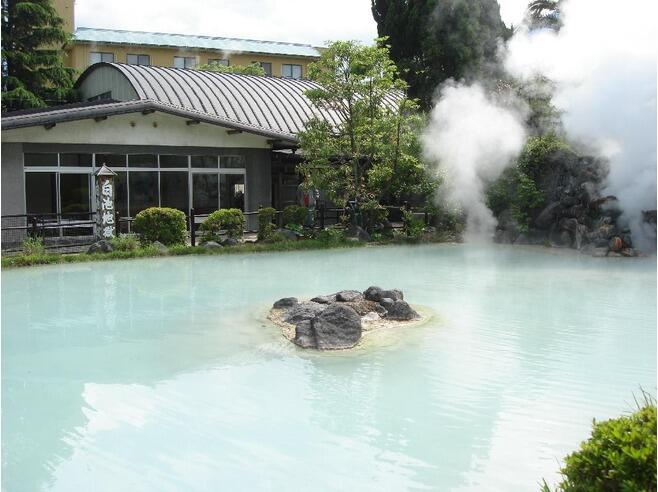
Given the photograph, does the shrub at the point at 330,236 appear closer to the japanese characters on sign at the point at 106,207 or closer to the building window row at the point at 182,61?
the japanese characters on sign at the point at 106,207

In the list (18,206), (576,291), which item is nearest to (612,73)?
(576,291)

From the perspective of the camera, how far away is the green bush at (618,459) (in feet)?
8.29

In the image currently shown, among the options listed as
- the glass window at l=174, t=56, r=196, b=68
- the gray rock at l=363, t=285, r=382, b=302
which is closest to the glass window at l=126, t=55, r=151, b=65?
the glass window at l=174, t=56, r=196, b=68

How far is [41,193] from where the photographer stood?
1803 cm

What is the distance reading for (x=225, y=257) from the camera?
53.4 feet

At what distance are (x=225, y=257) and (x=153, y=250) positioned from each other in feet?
5.32

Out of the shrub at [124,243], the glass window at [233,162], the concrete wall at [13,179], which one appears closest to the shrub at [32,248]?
the shrub at [124,243]

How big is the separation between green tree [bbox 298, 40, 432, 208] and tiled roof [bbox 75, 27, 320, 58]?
23.4 m

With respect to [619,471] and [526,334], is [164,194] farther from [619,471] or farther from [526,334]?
[619,471]

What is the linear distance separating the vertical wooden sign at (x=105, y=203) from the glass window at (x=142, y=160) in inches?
87.7

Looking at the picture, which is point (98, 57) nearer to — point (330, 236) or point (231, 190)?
point (231, 190)

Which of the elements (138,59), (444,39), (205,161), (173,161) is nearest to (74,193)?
(173,161)

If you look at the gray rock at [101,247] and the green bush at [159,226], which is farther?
the green bush at [159,226]

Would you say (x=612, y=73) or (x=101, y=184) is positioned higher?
(x=612, y=73)
